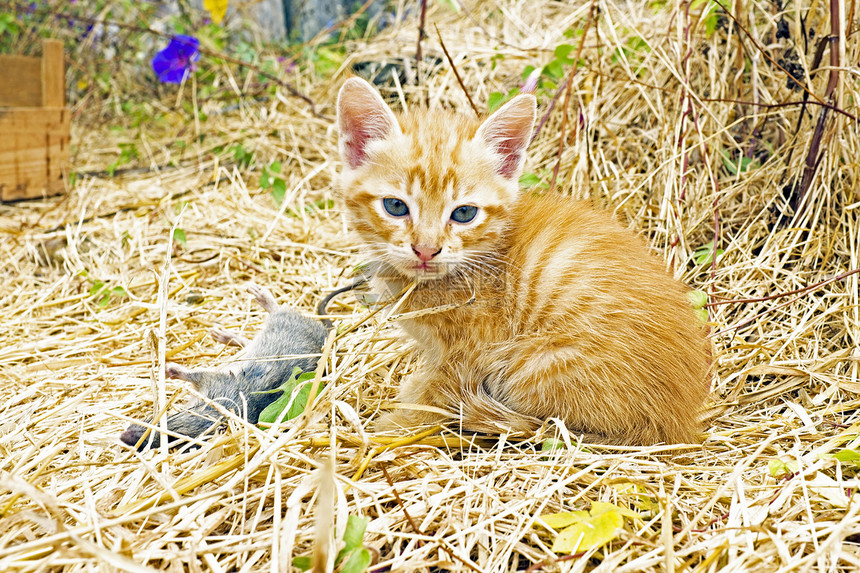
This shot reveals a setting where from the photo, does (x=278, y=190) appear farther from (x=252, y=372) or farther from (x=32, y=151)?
(x=32, y=151)

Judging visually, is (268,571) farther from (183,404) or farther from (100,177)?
(100,177)

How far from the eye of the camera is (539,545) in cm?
138

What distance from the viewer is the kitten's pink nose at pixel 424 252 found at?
1.82m

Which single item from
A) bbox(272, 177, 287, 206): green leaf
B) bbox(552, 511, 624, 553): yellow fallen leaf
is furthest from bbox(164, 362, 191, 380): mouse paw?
bbox(272, 177, 287, 206): green leaf

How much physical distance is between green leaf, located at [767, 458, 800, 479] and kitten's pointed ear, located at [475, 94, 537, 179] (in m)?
1.08

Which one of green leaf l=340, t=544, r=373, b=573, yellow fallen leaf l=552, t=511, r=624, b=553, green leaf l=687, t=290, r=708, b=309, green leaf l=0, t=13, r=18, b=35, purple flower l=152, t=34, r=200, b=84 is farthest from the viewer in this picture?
green leaf l=0, t=13, r=18, b=35

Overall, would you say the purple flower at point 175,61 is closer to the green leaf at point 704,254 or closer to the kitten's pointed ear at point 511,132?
the kitten's pointed ear at point 511,132

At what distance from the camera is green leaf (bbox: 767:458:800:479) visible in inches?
61.1

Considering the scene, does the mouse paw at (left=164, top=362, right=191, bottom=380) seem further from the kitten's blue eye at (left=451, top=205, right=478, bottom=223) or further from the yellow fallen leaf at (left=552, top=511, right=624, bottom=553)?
the yellow fallen leaf at (left=552, top=511, right=624, bottom=553)

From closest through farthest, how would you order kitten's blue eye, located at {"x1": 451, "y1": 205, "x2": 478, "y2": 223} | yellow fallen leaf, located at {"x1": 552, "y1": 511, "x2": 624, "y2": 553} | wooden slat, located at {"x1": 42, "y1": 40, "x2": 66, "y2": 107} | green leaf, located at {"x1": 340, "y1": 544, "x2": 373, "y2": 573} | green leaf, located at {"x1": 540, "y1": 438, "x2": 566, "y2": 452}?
1. green leaf, located at {"x1": 340, "y1": 544, "x2": 373, "y2": 573}
2. yellow fallen leaf, located at {"x1": 552, "y1": 511, "x2": 624, "y2": 553}
3. green leaf, located at {"x1": 540, "y1": 438, "x2": 566, "y2": 452}
4. kitten's blue eye, located at {"x1": 451, "y1": 205, "x2": 478, "y2": 223}
5. wooden slat, located at {"x1": 42, "y1": 40, "x2": 66, "y2": 107}

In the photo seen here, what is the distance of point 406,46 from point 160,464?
3.62 meters

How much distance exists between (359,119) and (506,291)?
2.31 feet

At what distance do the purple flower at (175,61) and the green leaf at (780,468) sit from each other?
4083 mm

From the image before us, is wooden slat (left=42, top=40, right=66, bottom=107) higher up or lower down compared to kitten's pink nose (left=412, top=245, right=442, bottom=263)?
higher up
